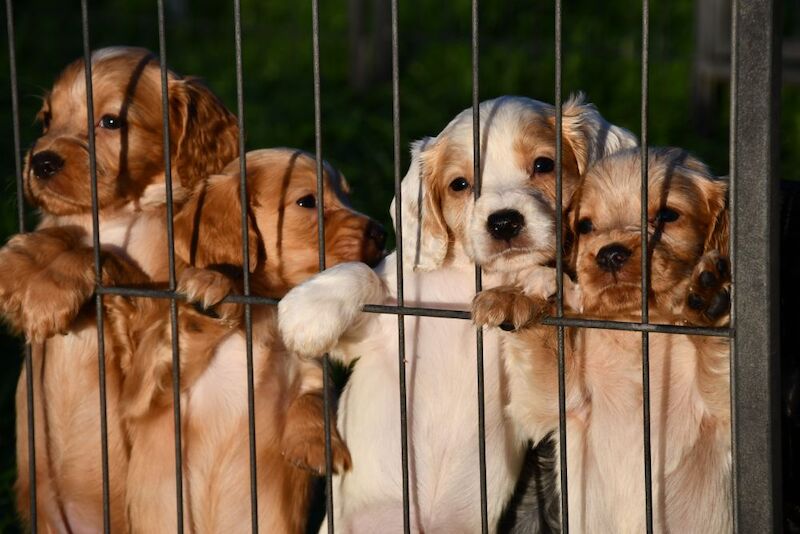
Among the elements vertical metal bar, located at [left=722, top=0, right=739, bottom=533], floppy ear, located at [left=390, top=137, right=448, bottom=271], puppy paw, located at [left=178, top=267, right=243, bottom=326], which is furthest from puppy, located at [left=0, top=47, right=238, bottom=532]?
vertical metal bar, located at [left=722, top=0, right=739, bottom=533]

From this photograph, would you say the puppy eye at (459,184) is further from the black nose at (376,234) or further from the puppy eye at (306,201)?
the puppy eye at (306,201)

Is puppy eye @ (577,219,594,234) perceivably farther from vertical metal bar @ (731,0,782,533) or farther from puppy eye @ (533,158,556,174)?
vertical metal bar @ (731,0,782,533)

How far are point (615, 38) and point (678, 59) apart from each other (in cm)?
56

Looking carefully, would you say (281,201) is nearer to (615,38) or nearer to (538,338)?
(538,338)

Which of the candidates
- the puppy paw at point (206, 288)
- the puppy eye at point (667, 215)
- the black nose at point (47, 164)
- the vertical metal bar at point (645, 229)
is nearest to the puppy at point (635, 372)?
the puppy eye at point (667, 215)

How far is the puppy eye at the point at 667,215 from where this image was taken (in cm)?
324

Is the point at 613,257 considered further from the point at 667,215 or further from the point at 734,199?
the point at 734,199

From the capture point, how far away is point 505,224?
10.7 feet

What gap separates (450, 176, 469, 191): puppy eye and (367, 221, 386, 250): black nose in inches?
13.1

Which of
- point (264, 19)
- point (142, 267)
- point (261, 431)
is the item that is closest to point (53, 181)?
point (142, 267)

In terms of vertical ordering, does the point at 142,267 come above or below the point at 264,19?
below

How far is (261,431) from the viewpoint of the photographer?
12.2 ft

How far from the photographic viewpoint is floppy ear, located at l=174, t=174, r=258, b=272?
3732 mm

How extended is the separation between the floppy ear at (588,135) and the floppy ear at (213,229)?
1011mm
